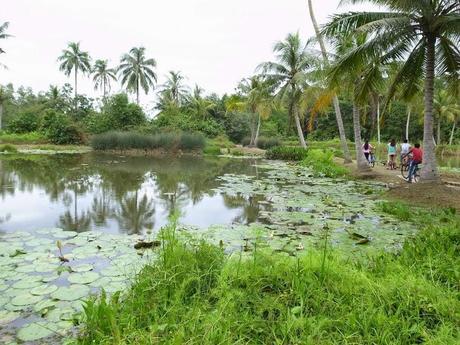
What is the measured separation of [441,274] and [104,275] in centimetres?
361

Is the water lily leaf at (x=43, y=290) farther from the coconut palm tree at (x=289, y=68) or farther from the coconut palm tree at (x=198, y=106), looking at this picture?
the coconut palm tree at (x=198, y=106)

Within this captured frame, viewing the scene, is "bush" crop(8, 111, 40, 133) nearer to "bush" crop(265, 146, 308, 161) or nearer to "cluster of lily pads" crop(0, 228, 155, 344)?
"bush" crop(265, 146, 308, 161)

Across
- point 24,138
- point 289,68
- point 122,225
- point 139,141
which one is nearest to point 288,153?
point 289,68

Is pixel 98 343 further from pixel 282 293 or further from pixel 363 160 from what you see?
pixel 363 160

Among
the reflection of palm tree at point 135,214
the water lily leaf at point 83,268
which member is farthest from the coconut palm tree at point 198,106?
the water lily leaf at point 83,268

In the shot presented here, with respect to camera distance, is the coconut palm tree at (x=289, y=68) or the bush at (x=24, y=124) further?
the bush at (x=24, y=124)

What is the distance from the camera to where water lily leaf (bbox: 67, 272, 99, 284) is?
3852 millimetres

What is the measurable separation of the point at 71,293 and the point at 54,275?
596mm

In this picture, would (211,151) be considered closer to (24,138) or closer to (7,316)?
(24,138)

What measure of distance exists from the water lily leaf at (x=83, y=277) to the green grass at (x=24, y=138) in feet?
100


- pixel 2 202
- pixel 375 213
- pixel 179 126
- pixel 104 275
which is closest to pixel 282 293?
pixel 104 275

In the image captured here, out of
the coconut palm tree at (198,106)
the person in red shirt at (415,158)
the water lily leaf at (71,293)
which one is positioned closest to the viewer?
the water lily leaf at (71,293)

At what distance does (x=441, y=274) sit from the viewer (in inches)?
140

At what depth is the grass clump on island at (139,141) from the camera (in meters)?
26.9
